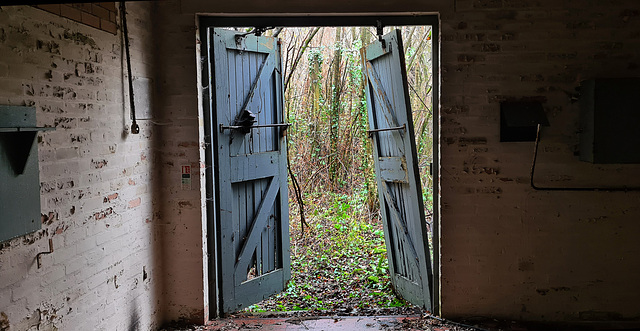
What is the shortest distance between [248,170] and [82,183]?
1.84 m

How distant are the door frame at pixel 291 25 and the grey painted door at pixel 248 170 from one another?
11cm

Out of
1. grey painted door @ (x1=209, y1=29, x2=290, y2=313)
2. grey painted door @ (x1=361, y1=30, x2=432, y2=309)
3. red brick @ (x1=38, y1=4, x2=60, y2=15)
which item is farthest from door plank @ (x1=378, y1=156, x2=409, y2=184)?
red brick @ (x1=38, y1=4, x2=60, y2=15)

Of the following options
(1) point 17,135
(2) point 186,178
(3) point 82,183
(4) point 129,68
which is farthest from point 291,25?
(1) point 17,135

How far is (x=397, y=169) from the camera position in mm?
4578

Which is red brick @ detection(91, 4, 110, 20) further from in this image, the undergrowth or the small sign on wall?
the undergrowth

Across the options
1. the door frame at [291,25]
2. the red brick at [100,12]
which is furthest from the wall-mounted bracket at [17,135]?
the door frame at [291,25]

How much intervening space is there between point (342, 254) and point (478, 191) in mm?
2932

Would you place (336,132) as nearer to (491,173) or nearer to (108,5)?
(491,173)

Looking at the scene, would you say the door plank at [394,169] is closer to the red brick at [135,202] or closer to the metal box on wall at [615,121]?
the metal box on wall at [615,121]

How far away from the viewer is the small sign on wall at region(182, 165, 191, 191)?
388 centimetres

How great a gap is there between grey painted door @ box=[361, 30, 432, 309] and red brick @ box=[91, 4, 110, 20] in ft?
7.29

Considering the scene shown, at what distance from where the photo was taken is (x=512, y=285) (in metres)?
3.96

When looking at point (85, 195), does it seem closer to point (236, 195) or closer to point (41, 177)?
point (41, 177)

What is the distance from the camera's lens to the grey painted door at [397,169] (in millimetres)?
4219
